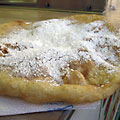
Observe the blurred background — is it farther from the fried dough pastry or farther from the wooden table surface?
the fried dough pastry

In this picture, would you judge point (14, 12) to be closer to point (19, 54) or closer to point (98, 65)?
point (19, 54)

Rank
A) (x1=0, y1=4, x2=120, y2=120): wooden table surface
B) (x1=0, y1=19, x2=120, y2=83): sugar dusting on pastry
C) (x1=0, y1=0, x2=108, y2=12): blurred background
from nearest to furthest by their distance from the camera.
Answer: (x1=0, y1=4, x2=120, y2=120): wooden table surface → (x1=0, y1=19, x2=120, y2=83): sugar dusting on pastry → (x1=0, y1=0, x2=108, y2=12): blurred background

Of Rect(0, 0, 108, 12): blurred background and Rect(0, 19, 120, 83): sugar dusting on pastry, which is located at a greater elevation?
Rect(0, 0, 108, 12): blurred background

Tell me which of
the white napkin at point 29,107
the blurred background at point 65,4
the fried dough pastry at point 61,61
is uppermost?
the blurred background at point 65,4

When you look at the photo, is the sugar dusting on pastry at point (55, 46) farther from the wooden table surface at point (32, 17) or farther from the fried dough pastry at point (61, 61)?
the wooden table surface at point (32, 17)

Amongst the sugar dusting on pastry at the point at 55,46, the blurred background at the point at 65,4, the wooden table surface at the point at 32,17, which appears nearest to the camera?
the wooden table surface at the point at 32,17

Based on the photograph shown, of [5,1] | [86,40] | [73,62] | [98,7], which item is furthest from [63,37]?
[5,1]

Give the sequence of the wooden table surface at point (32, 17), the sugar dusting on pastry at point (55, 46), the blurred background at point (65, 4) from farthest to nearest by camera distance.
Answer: the blurred background at point (65, 4) → the sugar dusting on pastry at point (55, 46) → the wooden table surface at point (32, 17)

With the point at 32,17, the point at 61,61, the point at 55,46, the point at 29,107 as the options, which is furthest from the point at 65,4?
the point at 29,107

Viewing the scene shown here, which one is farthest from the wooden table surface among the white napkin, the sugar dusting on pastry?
the sugar dusting on pastry

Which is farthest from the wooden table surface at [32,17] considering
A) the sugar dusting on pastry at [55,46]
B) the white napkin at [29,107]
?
the sugar dusting on pastry at [55,46]
